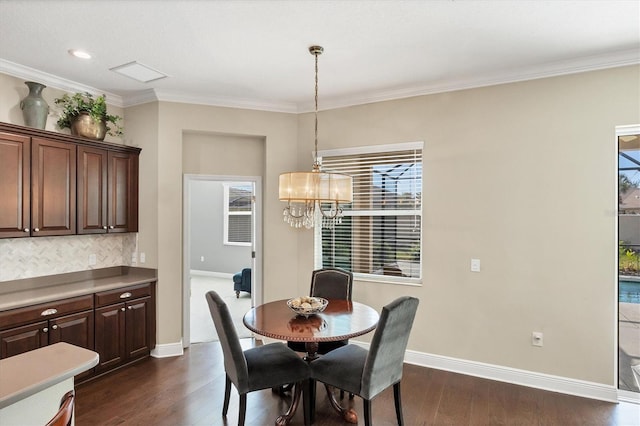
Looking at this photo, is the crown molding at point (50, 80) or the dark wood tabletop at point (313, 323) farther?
the crown molding at point (50, 80)

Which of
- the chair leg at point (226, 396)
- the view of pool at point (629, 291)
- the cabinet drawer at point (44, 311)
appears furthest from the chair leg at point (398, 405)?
the cabinet drawer at point (44, 311)

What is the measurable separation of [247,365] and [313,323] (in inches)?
21.7

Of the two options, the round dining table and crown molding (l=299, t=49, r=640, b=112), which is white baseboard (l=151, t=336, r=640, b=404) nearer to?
the round dining table

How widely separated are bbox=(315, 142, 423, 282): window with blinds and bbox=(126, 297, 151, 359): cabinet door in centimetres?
199

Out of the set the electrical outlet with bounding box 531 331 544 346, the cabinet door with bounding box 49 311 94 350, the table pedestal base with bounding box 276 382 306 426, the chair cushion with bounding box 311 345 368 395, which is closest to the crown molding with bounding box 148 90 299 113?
the cabinet door with bounding box 49 311 94 350

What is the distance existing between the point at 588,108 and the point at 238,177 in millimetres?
3643

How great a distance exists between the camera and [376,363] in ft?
7.73

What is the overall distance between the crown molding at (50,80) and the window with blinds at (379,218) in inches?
99.6

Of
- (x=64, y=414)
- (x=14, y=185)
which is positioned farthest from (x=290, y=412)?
(x=14, y=185)

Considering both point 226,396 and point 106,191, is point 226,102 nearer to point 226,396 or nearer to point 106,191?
point 106,191

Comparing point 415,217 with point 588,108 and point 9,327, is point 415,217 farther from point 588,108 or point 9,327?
point 9,327

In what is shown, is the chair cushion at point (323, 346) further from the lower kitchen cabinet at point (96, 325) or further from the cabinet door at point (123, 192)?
the cabinet door at point (123, 192)

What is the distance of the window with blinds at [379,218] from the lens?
12.9 feet

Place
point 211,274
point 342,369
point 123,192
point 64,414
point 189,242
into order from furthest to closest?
point 211,274 → point 189,242 → point 123,192 → point 342,369 → point 64,414
